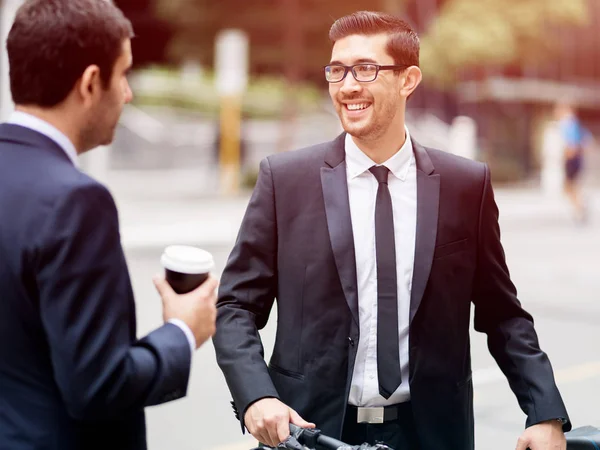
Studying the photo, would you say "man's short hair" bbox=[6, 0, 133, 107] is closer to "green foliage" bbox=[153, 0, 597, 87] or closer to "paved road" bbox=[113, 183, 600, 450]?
"paved road" bbox=[113, 183, 600, 450]

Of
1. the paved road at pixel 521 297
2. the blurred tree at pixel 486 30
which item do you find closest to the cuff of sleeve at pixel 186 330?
the paved road at pixel 521 297

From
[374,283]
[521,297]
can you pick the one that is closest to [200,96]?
[521,297]

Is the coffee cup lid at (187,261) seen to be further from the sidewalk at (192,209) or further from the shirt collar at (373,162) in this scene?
the sidewalk at (192,209)

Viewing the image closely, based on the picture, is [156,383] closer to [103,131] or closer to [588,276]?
[103,131]

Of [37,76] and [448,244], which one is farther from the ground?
[37,76]

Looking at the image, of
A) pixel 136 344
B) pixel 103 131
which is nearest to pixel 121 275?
pixel 136 344

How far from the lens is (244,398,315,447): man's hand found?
2.43 m

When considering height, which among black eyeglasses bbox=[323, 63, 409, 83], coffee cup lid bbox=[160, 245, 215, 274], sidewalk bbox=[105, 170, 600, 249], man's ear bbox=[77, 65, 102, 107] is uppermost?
black eyeglasses bbox=[323, 63, 409, 83]

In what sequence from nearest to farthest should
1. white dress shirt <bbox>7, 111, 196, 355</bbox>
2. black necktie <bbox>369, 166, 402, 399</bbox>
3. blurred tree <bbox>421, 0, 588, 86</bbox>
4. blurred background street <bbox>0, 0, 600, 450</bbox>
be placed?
white dress shirt <bbox>7, 111, 196, 355</bbox> → black necktie <bbox>369, 166, 402, 399</bbox> → blurred background street <bbox>0, 0, 600, 450</bbox> → blurred tree <bbox>421, 0, 588, 86</bbox>

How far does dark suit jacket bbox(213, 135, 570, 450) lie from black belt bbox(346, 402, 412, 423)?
0.03 metres

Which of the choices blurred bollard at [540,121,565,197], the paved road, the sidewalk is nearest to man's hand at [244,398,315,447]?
the paved road

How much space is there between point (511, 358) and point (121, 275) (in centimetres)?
134

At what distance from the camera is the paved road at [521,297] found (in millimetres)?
6031

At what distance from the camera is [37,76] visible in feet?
5.89
